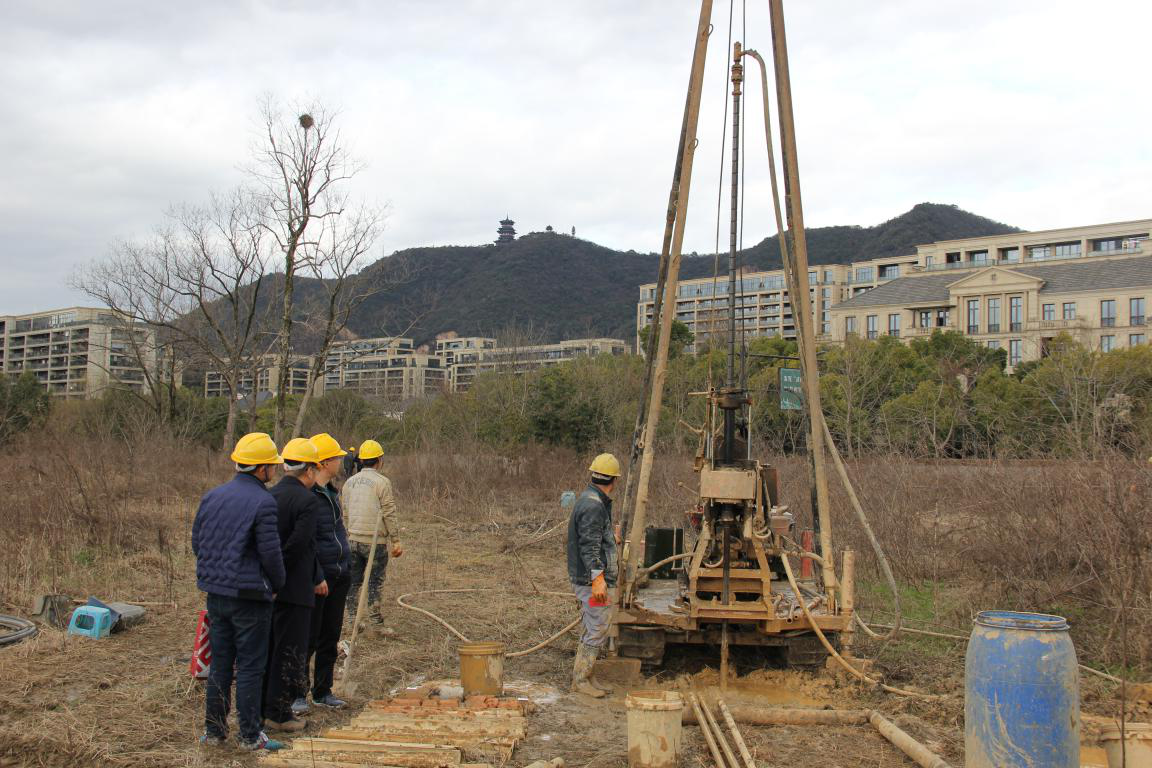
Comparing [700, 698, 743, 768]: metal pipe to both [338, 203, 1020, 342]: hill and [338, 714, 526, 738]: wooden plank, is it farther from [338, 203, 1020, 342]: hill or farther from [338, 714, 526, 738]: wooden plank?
[338, 203, 1020, 342]: hill

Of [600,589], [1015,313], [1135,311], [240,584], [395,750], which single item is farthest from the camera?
[1015,313]

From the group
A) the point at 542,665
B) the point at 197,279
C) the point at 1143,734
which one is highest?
the point at 197,279

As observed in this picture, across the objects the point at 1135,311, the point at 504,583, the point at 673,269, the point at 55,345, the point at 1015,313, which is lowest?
the point at 504,583

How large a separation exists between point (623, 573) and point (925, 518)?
27.7 feet

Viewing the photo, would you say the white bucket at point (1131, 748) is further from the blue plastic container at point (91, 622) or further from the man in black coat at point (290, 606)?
the blue plastic container at point (91, 622)

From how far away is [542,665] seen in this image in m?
8.70

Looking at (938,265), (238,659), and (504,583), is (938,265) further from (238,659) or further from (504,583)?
(238,659)

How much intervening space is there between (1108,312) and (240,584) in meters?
75.2

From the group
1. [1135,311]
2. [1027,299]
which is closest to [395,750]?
[1135,311]

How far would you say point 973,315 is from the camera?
7581 cm

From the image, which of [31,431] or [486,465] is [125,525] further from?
[31,431]

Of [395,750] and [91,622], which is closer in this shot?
[395,750]

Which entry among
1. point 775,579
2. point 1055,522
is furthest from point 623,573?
point 1055,522

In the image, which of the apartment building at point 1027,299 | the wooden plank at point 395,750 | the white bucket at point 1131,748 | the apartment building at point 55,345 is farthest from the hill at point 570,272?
the white bucket at point 1131,748
